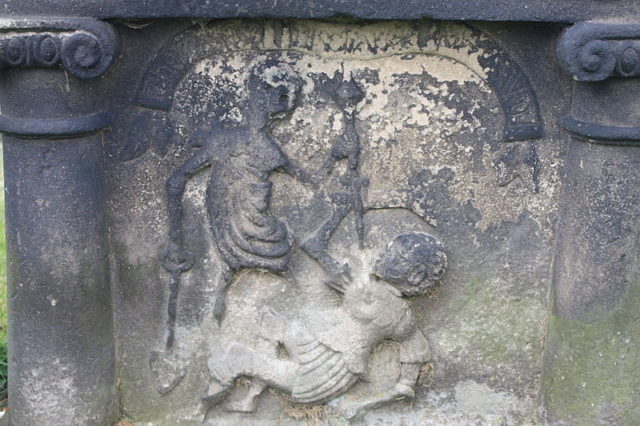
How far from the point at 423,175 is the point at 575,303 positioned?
0.78m

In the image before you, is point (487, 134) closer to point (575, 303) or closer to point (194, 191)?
point (575, 303)

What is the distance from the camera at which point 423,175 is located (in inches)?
142

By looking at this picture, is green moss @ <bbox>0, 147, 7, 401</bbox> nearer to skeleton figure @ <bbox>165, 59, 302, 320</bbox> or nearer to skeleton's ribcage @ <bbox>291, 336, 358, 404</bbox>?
skeleton figure @ <bbox>165, 59, 302, 320</bbox>

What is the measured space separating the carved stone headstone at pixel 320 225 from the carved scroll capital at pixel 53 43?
6 centimetres

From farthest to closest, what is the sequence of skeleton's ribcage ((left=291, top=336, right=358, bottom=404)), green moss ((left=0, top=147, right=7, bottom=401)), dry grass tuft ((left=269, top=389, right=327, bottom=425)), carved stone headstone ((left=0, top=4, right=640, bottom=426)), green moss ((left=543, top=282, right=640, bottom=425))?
green moss ((left=0, top=147, right=7, bottom=401)) < dry grass tuft ((left=269, top=389, right=327, bottom=425)) < skeleton's ribcage ((left=291, top=336, right=358, bottom=404)) < green moss ((left=543, top=282, right=640, bottom=425)) < carved stone headstone ((left=0, top=4, right=640, bottom=426))

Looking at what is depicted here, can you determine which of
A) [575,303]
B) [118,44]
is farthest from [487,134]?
[118,44]

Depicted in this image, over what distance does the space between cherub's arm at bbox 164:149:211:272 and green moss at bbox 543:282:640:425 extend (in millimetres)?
1532

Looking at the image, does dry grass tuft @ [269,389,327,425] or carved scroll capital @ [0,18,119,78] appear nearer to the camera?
carved scroll capital @ [0,18,119,78]

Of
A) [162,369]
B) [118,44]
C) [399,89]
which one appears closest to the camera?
[118,44]

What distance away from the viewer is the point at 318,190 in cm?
363

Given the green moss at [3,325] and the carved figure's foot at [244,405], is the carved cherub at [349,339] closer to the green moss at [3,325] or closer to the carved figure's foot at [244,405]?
the carved figure's foot at [244,405]

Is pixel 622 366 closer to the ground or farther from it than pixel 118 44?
closer to the ground

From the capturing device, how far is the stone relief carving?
11.5 feet

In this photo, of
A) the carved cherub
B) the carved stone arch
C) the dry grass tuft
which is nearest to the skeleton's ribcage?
the carved cherub
